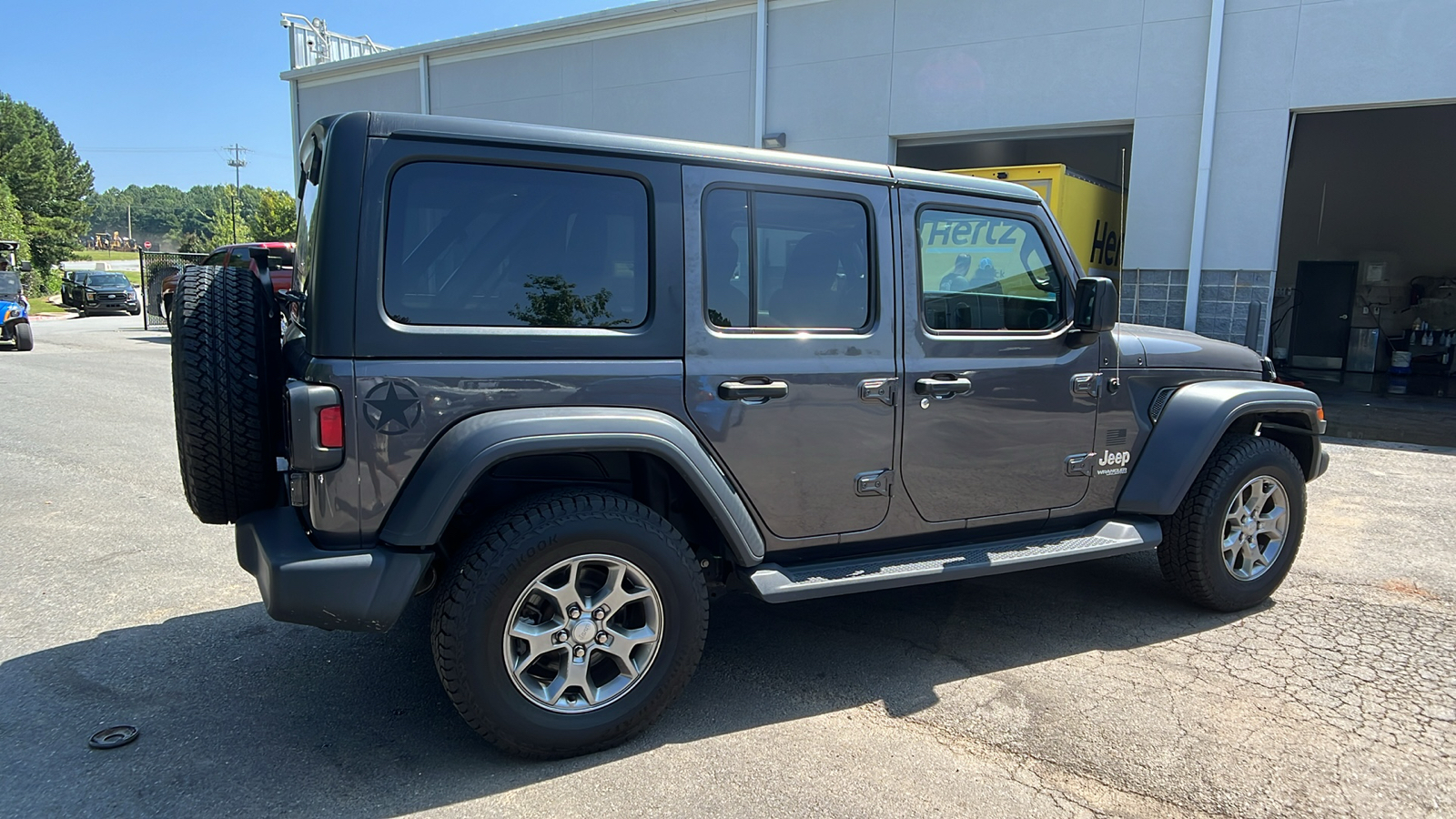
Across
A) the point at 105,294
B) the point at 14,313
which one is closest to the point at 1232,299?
the point at 14,313

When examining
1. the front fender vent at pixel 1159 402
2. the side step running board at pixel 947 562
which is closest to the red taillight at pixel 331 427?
the side step running board at pixel 947 562

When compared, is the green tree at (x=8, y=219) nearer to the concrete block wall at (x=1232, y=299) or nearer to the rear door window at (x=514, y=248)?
the concrete block wall at (x=1232, y=299)

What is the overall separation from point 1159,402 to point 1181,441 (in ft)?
0.69

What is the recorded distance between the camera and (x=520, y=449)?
8.93 feet

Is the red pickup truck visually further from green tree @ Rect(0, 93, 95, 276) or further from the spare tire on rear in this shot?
green tree @ Rect(0, 93, 95, 276)

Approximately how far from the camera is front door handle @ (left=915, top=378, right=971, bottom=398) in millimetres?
3469

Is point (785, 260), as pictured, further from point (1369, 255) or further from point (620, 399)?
point (1369, 255)

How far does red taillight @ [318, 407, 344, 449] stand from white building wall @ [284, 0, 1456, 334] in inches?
392

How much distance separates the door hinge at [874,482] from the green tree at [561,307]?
111 cm

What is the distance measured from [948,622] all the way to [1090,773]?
4.24ft

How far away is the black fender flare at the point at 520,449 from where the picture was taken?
267cm

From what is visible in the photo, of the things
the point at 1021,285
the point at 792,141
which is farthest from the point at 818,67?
the point at 1021,285

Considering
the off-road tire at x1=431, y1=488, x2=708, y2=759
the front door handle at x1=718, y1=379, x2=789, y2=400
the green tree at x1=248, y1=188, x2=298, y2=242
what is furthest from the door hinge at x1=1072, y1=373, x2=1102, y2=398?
the green tree at x1=248, y1=188, x2=298, y2=242

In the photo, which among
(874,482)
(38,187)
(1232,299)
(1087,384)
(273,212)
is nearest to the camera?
(874,482)
